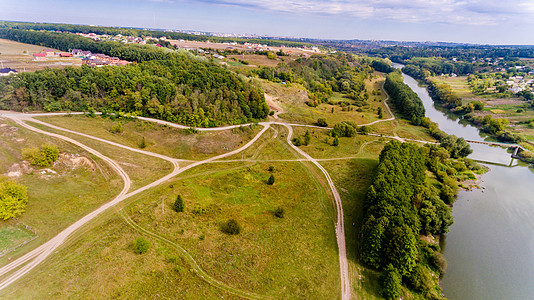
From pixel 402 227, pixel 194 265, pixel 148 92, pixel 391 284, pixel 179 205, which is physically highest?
pixel 148 92

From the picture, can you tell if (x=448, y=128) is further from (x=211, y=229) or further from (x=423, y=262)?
(x=211, y=229)

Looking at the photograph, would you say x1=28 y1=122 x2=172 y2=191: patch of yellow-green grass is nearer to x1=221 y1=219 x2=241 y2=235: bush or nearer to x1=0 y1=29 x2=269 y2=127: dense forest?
x1=0 y1=29 x2=269 y2=127: dense forest

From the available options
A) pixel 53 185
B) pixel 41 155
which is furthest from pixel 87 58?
pixel 53 185

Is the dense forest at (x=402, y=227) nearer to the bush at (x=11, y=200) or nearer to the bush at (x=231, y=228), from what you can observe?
the bush at (x=231, y=228)

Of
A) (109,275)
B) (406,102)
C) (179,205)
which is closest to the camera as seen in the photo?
(109,275)

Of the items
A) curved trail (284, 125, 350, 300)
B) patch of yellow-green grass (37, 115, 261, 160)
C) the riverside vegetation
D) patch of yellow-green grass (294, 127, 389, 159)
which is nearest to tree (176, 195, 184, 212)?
the riverside vegetation

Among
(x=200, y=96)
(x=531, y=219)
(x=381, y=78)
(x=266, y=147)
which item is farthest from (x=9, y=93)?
(x=381, y=78)

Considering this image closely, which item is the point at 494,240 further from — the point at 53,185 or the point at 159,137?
the point at 53,185
